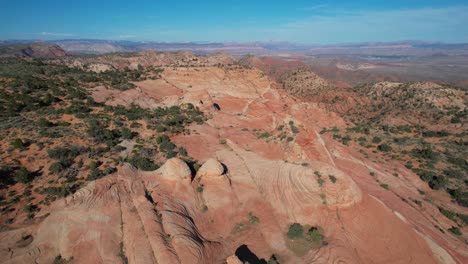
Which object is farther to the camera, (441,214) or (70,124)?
(70,124)

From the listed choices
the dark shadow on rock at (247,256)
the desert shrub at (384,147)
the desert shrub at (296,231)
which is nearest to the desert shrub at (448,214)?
the desert shrub at (296,231)

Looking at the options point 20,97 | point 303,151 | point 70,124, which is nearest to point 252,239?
point 303,151

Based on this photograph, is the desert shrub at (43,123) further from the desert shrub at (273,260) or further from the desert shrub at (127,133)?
the desert shrub at (273,260)

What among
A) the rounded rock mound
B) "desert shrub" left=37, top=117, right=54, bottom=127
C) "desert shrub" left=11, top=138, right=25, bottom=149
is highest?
"desert shrub" left=37, top=117, right=54, bottom=127

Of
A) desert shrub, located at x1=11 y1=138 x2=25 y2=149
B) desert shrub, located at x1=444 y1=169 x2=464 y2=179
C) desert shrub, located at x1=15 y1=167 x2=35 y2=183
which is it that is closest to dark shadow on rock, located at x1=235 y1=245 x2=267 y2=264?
desert shrub, located at x1=15 y1=167 x2=35 y2=183

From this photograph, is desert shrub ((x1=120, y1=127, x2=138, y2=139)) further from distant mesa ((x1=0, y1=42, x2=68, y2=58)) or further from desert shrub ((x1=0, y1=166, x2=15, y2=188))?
distant mesa ((x1=0, y1=42, x2=68, y2=58))

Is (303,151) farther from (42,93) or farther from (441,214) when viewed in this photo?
(42,93)

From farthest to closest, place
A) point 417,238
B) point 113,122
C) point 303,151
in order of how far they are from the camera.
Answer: point 113,122
point 303,151
point 417,238
